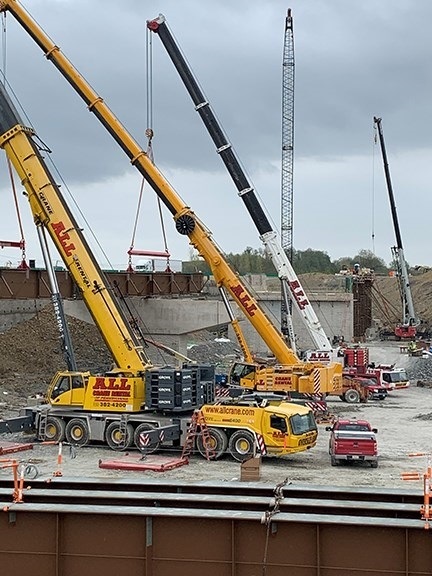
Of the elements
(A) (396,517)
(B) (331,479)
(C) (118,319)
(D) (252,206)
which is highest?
(D) (252,206)

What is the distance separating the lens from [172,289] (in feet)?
168

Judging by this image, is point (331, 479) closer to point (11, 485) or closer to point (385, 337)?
point (11, 485)

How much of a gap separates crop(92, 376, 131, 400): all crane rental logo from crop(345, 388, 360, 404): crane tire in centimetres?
1884

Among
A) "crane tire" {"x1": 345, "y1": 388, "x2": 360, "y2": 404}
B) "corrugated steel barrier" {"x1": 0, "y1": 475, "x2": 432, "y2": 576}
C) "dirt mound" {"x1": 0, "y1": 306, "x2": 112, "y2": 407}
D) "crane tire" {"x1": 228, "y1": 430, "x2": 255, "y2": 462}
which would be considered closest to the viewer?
"corrugated steel barrier" {"x1": 0, "y1": 475, "x2": 432, "y2": 576}

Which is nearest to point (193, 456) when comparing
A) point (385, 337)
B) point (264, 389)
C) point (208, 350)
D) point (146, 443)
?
point (146, 443)

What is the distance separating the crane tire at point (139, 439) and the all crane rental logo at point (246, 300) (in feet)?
34.8

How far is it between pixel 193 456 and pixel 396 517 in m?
14.6

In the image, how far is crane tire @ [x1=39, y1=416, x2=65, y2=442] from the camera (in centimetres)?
2666

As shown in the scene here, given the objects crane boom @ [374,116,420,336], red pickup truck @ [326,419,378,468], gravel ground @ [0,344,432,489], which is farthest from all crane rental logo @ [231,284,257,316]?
crane boom @ [374,116,420,336]

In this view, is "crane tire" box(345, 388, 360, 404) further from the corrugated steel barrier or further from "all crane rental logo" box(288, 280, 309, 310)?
the corrugated steel barrier

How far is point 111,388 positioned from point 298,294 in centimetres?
1479

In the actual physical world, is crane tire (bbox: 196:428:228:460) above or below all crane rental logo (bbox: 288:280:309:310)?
below

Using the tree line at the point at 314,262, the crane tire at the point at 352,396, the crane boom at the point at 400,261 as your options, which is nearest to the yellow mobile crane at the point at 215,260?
the crane tire at the point at 352,396

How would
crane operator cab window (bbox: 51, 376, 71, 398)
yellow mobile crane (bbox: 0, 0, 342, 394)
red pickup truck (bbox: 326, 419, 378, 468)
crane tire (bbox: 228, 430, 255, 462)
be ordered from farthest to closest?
1. yellow mobile crane (bbox: 0, 0, 342, 394)
2. crane operator cab window (bbox: 51, 376, 71, 398)
3. crane tire (bbox: 228, 430, 255, 462)
4. red pickup truck (bbox: 326, 419, 378, 468)
